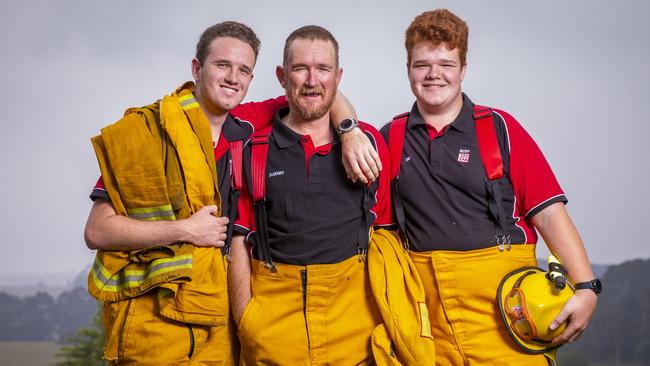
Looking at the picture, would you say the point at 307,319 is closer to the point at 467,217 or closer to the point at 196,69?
the point at 467,217

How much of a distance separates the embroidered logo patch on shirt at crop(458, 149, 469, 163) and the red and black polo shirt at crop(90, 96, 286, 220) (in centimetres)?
115

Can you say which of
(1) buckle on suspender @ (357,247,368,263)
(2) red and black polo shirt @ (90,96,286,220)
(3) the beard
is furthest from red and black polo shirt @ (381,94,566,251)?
(2) red and black polo shirt @ (90,96,286,220)

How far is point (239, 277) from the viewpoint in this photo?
390 cm

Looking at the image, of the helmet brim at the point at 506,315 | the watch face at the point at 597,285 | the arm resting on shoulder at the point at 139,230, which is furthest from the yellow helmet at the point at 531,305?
the arm resting on shoulder at the point at 139,230

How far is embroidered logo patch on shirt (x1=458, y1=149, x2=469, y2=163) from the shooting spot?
3906mm

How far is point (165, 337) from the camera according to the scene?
3.55m

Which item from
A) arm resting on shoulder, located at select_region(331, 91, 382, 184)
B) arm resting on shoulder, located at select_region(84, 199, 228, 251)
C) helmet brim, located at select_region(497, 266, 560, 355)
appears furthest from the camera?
helmet brim, located at select_region(497, 266, 560, 355)

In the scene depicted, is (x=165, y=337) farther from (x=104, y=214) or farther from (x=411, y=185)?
(x=411, y=185)

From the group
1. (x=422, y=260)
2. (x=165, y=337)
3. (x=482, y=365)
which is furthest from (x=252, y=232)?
(x=482, y=365)

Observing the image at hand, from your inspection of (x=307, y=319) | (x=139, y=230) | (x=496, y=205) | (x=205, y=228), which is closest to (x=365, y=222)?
(x=307, y=319)

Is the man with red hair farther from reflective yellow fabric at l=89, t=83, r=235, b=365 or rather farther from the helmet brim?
reflective yellow fabric at l=89, t=83, r=235, b=365

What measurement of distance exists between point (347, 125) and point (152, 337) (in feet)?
5.22

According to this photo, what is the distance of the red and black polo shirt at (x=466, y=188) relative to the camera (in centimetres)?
387

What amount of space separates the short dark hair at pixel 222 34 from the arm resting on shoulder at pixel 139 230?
3.18 ft
